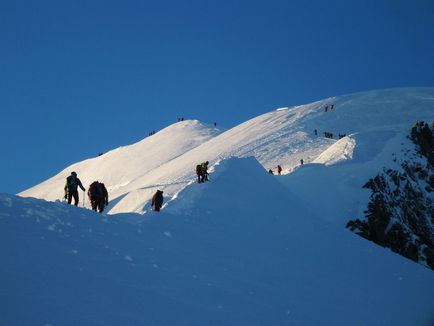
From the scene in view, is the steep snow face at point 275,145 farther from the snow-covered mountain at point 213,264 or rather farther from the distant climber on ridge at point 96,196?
the distant climber on ridge at point 96,196

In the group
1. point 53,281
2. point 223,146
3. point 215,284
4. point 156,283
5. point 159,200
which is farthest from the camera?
point 223,146

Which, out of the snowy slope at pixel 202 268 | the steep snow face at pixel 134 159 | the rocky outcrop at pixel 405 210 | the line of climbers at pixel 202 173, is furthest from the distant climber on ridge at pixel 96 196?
the steep snow face at pixel 134 159

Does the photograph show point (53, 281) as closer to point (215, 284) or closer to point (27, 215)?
point (27, 215)

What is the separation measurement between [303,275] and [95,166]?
201ft

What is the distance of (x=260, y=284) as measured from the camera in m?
11.4

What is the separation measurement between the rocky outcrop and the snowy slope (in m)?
7.90

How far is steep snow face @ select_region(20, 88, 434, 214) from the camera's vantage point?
1455 inches

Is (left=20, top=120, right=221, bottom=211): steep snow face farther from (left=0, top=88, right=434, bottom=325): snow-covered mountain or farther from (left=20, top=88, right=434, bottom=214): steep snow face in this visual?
(left=0, top=88, right=434, bottom=325): snow-covered mountain

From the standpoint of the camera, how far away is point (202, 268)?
1090cm

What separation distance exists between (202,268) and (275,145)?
37.3 metres

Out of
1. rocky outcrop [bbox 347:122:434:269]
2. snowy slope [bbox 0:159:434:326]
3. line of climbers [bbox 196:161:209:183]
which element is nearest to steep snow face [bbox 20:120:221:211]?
rocky outcrop [bbox 347:122:434:269]

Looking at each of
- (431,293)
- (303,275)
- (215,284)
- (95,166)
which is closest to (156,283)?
(215,284)

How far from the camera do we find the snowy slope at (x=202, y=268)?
7.86 meters

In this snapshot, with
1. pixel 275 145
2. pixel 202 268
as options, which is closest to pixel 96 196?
pixel 202 268
